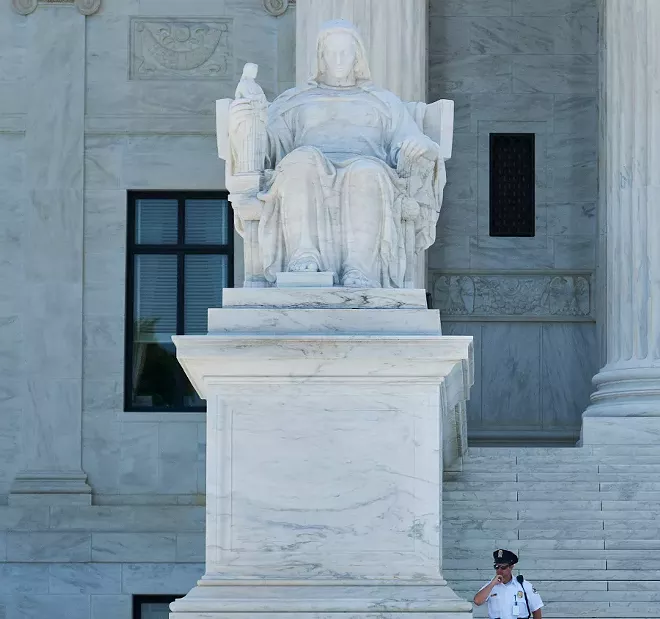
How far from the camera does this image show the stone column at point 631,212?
78.5ft

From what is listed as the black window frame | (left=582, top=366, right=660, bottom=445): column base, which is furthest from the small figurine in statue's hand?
the black window frame

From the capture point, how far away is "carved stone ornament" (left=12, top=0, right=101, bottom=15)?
2827 centimetres

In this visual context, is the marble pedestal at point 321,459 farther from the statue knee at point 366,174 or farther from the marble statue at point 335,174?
the statue knee at point 366,174

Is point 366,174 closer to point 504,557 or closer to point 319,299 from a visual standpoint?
point 319,299

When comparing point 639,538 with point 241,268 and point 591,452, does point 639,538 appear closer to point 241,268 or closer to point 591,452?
point 591,452

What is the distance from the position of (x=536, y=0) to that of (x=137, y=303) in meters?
6.33

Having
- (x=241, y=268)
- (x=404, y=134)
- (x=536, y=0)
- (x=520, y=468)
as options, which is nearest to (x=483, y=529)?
(x=520, y=468)

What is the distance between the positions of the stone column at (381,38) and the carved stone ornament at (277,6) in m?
3.03

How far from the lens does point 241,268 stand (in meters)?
28.0

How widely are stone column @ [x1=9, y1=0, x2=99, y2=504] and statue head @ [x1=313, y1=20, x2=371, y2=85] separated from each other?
10.4 meters

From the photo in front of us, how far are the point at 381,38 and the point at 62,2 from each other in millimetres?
5237

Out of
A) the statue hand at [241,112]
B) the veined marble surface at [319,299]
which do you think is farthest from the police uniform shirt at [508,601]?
the statue hand at [241,112]

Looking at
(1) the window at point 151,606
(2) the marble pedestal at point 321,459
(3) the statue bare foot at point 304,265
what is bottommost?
(1) the window at point 151,606

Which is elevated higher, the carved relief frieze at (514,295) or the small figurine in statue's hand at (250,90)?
the small figurine in statue's hand at (250,90)
